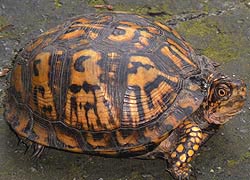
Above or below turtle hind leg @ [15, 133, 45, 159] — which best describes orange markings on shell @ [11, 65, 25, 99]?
above

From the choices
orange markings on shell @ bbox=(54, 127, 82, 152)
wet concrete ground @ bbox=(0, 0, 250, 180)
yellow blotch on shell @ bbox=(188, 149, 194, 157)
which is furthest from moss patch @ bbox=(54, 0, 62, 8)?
yellow blotch on shell @ bbox=(188, 149, 194, 157)

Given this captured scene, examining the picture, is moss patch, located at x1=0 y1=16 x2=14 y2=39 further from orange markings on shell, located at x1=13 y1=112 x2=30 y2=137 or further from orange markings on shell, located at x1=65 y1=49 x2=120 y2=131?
orange markings on shell, located at x1=65 y1=49 x2=120 y2=131

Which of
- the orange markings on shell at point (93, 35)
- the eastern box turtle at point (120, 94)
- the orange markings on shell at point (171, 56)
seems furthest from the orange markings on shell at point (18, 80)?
the orange markings on shell at point (171, 56)

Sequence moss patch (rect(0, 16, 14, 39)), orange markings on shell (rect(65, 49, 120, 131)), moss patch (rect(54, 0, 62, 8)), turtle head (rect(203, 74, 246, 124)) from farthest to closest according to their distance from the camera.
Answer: moss patch (rect(54, 0, 62, 8)) → moss patch (rect(0, 16, 14, 39)) → turtle head (rect(203, 74, 246, 124)) → orange markings on shell (rect(65, 49, 120, 131))

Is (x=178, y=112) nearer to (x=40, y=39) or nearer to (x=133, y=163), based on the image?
(x=133, y=163)

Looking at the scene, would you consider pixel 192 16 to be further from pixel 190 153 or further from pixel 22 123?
pixel 22 123

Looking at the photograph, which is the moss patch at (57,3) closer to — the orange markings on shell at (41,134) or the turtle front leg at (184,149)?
the orange markings on shell at (41,134)

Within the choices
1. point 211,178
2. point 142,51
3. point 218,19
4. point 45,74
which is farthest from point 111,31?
point 218,19

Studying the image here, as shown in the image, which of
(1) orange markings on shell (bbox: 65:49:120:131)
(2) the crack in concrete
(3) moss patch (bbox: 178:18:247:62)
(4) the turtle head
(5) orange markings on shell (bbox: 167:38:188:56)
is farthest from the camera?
(2) the crack in concrete

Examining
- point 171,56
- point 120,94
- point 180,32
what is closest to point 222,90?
point 171,56
